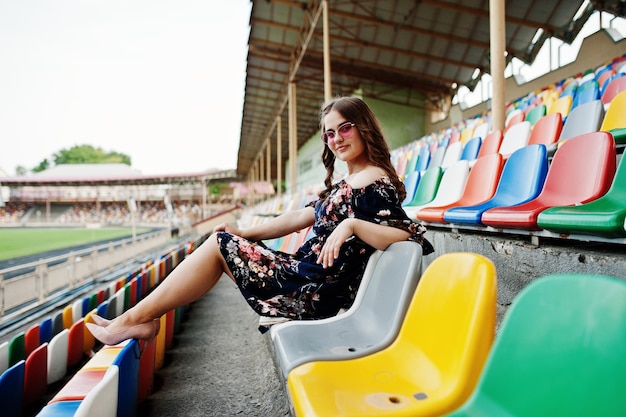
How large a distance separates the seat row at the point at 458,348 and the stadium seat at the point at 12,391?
124 centimetres

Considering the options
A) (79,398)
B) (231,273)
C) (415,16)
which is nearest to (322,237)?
(231,273)

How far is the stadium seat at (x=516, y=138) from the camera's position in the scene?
9.36 ft

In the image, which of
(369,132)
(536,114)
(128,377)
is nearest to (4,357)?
(128,377)

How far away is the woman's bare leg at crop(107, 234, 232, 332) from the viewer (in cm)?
150

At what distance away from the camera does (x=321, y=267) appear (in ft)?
4.64

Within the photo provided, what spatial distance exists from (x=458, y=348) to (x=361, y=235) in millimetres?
547

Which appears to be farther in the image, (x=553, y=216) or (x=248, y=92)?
(x=248, y=92)

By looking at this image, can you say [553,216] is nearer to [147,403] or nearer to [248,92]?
[147,403]

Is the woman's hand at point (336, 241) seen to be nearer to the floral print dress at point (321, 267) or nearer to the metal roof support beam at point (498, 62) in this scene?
the floral print dress at point (321, 267)

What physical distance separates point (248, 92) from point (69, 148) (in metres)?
58.8

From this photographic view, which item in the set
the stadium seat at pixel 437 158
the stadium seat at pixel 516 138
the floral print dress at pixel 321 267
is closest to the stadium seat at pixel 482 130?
the stadium seat at pixel 437 158

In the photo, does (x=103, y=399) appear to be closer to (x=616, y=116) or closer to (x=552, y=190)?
(x=552, y=190)

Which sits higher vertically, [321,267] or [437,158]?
[437,158]

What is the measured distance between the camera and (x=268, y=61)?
513 inches
